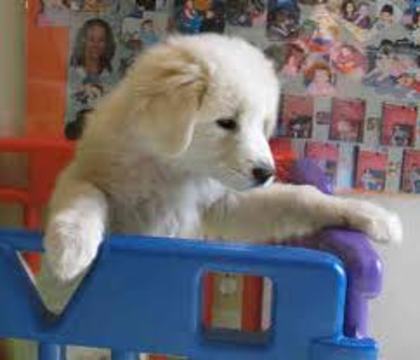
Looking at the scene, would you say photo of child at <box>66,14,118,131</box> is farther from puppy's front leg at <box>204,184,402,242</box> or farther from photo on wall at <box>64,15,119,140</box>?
puppy's front leg at <box>204,184,402,242</box>

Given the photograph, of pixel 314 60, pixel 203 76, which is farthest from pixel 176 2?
→ pixel 203 76

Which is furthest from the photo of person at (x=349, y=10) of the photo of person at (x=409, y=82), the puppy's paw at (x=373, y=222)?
the puppy's paw at (x=373, y=222)

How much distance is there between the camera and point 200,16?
126 centimetres

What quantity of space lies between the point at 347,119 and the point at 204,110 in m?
0.50

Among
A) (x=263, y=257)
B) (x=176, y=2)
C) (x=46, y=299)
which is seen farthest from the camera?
(x=176, y=2)

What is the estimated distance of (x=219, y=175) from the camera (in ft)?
2.89

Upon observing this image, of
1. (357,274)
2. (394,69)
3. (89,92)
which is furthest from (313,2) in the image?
(357,274)

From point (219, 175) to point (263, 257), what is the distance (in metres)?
0.26

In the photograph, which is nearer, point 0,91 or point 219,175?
point 219,175

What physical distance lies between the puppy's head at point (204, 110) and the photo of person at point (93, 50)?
1.26 ft

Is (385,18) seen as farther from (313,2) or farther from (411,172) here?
(411,172)

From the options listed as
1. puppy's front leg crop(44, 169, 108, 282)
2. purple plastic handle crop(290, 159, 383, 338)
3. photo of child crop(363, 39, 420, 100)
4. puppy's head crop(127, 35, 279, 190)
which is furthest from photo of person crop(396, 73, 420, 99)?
puppy's front leg crop(44, 169, 108, 282)

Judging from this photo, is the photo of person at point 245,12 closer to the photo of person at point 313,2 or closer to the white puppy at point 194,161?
the photo of person at point 313,2

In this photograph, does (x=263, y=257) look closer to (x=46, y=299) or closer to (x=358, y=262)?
(x=358, y=262)
